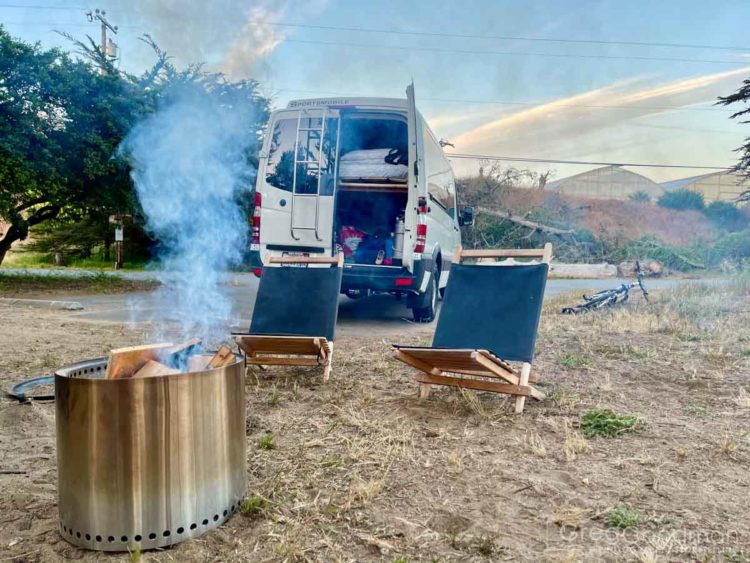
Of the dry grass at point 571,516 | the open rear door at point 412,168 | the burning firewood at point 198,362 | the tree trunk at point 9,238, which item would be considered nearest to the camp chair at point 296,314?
the burning firewood at point 198,362

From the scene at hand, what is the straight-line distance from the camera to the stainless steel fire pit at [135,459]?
77.0 inches

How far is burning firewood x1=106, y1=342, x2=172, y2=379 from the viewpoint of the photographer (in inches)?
92.4

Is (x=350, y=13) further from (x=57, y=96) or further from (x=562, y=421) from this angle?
(x=57, y=96)

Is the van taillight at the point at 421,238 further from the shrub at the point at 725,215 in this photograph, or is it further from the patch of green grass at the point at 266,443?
the shrub at the point at 725,215

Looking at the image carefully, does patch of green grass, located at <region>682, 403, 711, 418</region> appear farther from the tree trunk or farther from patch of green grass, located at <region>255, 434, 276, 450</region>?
the tree trunk

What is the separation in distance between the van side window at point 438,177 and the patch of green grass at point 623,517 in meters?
5.17

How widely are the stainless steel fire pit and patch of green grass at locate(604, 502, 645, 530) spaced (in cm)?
158

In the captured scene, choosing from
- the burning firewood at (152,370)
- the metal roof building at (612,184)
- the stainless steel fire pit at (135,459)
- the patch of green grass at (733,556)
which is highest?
the metal roof building at (612,184)

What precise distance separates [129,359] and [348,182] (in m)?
5.61

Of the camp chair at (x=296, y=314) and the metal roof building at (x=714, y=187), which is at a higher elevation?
the metal roof building at (x=714, y=187)

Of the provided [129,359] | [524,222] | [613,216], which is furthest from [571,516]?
[613,216]

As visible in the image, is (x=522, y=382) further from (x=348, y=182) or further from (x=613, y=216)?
(x=613, y=216)

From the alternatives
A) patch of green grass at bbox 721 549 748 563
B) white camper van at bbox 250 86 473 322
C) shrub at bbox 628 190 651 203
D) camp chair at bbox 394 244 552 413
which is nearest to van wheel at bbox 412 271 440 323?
white camper van at bbox 250 86 473 322

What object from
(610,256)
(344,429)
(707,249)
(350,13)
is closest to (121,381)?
(344,429)
